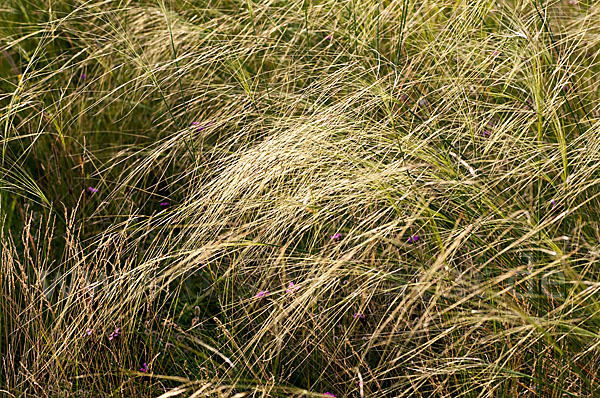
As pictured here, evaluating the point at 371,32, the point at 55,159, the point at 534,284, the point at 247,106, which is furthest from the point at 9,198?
the point at 534,284

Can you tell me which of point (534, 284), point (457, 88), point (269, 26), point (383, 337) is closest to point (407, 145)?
point (457, 88)

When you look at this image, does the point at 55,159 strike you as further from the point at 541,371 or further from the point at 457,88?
the point at 541,371

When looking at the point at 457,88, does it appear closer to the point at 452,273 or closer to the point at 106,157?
the point at 452,273

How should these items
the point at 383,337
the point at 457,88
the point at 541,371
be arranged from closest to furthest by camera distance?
the point at 541,371 → the point at 457,88 → the point at 383,337

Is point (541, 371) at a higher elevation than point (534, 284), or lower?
lower

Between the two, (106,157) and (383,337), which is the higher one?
(106,157)

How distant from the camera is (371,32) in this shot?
1768 mm

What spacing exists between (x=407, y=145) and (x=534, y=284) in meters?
0.34

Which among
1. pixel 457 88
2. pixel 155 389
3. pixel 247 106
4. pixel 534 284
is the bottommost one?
pixel 155 389

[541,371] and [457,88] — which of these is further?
[457,88]

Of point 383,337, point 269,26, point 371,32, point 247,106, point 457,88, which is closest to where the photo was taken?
point 457,88

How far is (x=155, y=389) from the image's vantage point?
1.39 meters

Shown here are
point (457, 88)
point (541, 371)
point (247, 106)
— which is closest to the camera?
point (541, 371)

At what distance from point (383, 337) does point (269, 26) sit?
92cm
